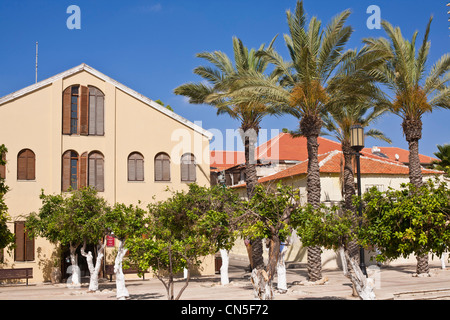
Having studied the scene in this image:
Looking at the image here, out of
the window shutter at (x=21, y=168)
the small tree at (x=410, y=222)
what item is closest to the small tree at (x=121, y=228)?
the window shutter at (x=21, y=168)

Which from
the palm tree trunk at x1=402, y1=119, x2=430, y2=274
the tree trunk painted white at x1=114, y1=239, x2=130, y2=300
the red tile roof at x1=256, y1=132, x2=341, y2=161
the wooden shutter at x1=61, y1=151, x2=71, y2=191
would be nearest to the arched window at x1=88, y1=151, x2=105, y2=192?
the wooden shutter at x1=61, y1=151, x2=71, y2=191

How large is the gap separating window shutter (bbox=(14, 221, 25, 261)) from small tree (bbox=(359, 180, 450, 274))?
1790 cm

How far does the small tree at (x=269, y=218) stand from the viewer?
40.8ft

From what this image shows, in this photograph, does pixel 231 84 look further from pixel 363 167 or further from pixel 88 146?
pixel 363 167

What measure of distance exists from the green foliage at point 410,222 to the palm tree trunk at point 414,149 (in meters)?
11.9

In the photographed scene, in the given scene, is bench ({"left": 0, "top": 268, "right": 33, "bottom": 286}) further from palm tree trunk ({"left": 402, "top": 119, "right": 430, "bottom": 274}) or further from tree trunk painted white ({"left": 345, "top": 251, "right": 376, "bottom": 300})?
palm tree trunk ({"left": 402, "top": 119, "right": 430, "bottom": 274})

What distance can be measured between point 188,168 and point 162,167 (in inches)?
53.8

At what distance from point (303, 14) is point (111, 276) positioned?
14903mm

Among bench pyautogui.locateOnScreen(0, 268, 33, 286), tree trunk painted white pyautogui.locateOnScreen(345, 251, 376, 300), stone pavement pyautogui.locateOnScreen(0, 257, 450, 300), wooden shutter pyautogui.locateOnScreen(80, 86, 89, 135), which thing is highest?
wooden shutter pyautogui.locateOnScreen(80, 86, 89, 135)

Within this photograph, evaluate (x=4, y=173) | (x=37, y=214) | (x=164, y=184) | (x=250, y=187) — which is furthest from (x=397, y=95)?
(x=4, y=173)

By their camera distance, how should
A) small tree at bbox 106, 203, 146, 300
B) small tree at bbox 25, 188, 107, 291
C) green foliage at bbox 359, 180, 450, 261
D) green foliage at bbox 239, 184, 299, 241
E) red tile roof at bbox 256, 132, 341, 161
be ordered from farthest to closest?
red tile roof at bbox 256, 132, 341, 161 < small tree at bbox 25, 188, 107, 291 < small tree at bbox 106, 203, 146, 300 < green foliage at bbox 239, 184, 299, 241 < green foliage at bbox 359, 180, 450, 261

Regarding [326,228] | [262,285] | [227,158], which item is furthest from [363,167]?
[227,158]

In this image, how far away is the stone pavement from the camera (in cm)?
1744

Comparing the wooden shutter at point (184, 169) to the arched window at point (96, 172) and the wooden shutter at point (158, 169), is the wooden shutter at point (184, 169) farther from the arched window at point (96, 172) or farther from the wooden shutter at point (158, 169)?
the arched window at point (96, 172)
